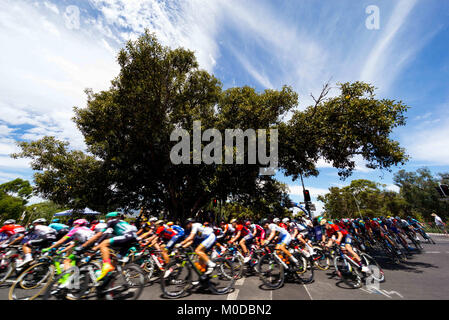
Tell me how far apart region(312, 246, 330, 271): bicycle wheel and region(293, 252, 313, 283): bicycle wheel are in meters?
1.36

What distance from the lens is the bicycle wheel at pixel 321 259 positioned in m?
6.95

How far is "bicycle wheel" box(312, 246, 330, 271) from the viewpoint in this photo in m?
6.95

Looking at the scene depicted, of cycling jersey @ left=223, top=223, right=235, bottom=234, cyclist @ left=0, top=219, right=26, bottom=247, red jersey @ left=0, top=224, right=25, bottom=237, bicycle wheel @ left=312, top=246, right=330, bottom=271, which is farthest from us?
cycling jersey @ left=223, top=223, right=235, bottom=234

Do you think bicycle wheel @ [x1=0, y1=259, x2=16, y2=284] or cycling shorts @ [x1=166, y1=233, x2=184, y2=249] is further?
cycling shorts @ [x1=166, y1=233, x2=184, y2=249]

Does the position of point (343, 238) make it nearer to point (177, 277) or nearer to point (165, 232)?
point (177, 277)

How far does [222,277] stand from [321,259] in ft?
14.2

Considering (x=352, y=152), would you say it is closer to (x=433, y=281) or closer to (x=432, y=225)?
(x=433, y=281)

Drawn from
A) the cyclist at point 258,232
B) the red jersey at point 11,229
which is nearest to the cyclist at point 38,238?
the red jersey at point 11,229

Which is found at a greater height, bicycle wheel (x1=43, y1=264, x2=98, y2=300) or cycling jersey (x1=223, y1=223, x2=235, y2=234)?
cycling jersey (x1=223, y1=223, x2=235, y2=234)

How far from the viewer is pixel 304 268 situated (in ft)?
18.5

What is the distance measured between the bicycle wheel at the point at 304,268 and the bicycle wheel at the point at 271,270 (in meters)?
0.72

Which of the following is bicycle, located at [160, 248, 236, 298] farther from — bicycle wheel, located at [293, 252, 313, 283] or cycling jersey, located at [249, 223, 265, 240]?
cycling jersey, located at [249, 223, 265, 240]

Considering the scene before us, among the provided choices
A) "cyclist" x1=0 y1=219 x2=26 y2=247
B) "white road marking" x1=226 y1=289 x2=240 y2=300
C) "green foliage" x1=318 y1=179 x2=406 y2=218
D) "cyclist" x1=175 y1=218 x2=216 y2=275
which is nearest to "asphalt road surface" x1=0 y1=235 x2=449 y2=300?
"white road marking" x1=226 y1=289 x2=240 y2=300
